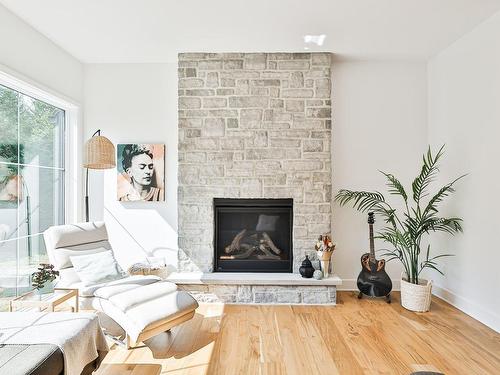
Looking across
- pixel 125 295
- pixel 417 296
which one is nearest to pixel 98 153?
pixel 125 295

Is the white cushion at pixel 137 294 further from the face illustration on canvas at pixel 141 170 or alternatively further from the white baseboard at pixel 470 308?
the white baseboard at pixel 470 308

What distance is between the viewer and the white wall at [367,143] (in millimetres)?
4008

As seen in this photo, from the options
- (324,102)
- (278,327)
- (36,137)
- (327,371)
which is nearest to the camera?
(327,371)

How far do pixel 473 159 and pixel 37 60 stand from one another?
4.40 metres

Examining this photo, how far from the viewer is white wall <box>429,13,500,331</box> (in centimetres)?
298

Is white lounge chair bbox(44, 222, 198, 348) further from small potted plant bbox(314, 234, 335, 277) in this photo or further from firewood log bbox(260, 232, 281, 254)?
small potted plant bbox(314, 234, 335, 277)

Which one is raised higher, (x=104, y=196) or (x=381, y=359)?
(x=104, y=196)

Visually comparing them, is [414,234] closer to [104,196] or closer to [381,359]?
[381,359]

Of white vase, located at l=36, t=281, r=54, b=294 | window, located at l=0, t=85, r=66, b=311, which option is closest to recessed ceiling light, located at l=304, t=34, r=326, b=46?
window, located at l=0, t=85, r=66, b=311

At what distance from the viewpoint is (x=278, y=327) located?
297cm

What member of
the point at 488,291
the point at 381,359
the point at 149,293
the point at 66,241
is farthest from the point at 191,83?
the point at 488,291

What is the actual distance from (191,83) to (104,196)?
5.70 ft

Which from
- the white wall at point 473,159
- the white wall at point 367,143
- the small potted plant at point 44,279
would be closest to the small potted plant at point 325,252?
the white wall at point 367,143

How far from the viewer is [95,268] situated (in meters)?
2.93
